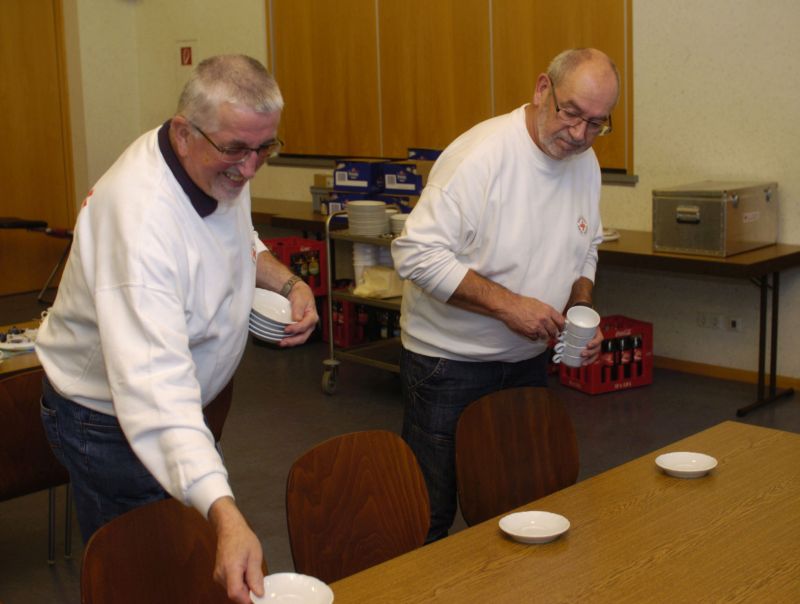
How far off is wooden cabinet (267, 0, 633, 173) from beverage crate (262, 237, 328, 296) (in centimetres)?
86

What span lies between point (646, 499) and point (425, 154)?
156 inches

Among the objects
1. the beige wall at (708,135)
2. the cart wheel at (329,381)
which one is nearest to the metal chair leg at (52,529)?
the cart wheel at (329,381)

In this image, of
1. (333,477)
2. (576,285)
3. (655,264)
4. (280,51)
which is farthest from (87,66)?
(333,477)

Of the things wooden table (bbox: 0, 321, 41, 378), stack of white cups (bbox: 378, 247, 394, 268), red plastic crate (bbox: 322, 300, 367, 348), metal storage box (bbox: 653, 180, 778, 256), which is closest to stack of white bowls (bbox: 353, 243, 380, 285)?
stack of white cups (bbox: 378, 247, 394, 268)

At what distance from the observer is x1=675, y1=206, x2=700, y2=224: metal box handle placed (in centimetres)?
487

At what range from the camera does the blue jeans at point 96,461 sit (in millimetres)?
2049

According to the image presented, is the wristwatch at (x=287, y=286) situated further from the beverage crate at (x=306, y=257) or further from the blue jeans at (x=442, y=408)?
the beverage crate at (x=306, y=257)

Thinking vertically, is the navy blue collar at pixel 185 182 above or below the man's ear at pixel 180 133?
below

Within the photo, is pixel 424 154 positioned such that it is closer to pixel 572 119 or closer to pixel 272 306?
pixel 572 119

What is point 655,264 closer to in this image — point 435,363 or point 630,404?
point 630,404

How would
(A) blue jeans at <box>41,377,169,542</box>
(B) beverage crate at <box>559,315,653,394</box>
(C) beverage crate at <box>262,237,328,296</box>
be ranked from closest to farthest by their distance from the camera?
(A) blue jeans at <box>41,377,169,542</box>
(B) beverage crate at <box>559,315,653,394</box>
(C) beverage crate at <box>262,237,328,296</box>

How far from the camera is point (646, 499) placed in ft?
6.92

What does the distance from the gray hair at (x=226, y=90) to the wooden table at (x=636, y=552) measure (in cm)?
81

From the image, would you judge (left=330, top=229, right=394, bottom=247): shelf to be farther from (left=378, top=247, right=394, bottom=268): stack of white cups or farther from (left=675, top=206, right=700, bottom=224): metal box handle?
(left=675, top=206, right=700, bottom=224): metal box handle
